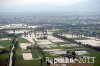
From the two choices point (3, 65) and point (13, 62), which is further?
point (13, 62)

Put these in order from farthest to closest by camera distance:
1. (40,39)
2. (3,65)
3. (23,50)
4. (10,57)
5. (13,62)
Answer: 1. (40,39)
2. (23,50)
3. (10,57)
4. (13,62)
5. (3,65)

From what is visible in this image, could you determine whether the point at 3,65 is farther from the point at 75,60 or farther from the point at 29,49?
the point at 29,49

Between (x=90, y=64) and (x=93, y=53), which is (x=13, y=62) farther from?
(x=93, y=53)

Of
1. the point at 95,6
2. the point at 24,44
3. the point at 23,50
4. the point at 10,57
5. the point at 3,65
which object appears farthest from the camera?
the point at 95,6

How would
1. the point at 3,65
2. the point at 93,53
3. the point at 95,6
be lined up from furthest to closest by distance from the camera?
the point at 95,6 → the point at 93,53 → the point at 3,65

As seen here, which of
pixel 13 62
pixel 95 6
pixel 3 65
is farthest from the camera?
pixel 95 6

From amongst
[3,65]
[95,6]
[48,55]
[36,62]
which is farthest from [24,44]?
[95,6]

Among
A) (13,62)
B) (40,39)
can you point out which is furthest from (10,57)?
(40,39)

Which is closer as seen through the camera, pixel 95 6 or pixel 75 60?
pixel 75 60
